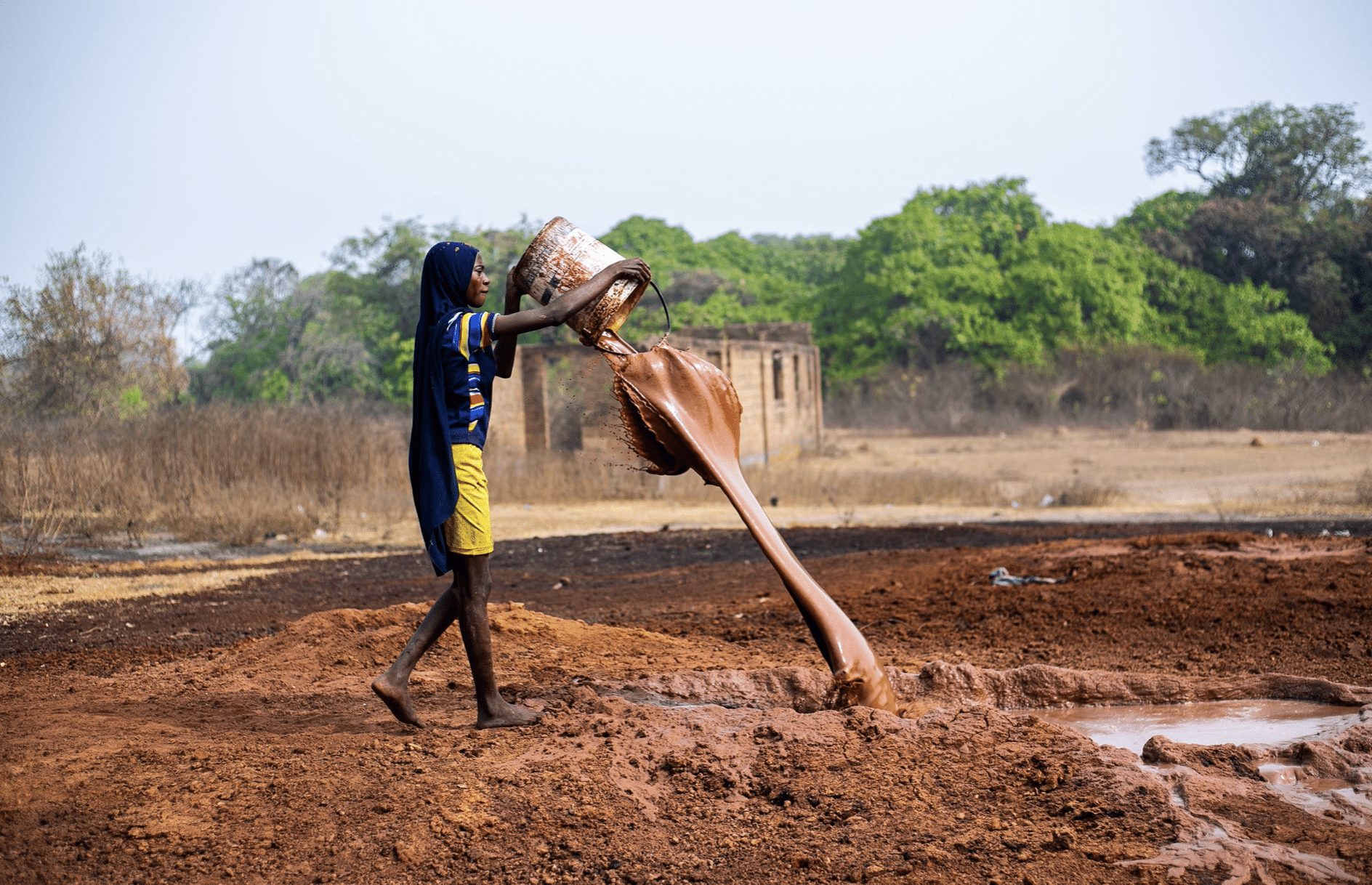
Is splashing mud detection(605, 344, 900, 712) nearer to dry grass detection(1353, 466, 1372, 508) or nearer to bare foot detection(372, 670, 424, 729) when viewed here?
bare foot detection(372, 670, 424, 729)

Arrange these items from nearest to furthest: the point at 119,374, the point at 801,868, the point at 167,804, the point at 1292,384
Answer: the point at 801,868
the point at 167,804
the point at 119,374
the point at 1292,384

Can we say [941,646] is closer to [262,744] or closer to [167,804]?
[262,744]

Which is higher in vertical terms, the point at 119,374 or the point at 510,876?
the point at 119,374

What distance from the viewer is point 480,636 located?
459cm

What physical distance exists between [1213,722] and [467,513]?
11.5ft

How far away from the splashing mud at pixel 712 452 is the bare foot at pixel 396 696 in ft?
4.54

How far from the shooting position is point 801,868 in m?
3.42

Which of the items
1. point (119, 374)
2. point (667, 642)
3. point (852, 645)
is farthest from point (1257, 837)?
point (119, 374)

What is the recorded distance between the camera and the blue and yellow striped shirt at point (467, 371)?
14.7 feet

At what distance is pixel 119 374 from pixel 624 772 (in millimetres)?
18814

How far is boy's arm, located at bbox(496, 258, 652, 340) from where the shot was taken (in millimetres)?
4379

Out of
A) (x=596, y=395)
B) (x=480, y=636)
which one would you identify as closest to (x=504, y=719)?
(x=480, y=636)

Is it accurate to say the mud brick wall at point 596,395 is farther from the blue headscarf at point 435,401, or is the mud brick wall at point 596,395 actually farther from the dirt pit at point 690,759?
the blue headscarf at point 435,401

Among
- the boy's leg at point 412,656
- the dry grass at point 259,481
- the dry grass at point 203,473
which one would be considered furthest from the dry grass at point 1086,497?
the boy's leg at point 412,656
